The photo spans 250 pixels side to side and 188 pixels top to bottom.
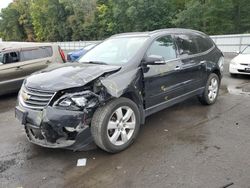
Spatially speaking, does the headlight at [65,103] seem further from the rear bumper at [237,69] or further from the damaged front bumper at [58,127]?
the rear bumper at [237,69]

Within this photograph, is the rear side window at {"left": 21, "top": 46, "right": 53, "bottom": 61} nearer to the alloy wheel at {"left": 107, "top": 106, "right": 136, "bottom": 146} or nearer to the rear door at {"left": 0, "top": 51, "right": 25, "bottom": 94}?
the rear door at {"left": 0, "top": 51, "right": 25, "bottom": 94}

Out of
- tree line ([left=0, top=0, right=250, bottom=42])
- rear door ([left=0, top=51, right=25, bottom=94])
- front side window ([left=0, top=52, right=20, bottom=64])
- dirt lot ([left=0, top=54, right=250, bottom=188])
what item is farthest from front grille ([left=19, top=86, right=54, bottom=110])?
tree line ([left=0, top=0, right=250, bottom=42])

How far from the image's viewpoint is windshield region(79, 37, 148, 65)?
467 centimetres

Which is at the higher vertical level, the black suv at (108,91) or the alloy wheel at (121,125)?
the black suv at (108,91)

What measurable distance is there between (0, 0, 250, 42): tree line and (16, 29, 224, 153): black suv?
2877 centimetres

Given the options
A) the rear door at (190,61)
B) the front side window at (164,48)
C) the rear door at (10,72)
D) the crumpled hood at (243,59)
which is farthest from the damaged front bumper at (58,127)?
the crumpled hood at (243,59)

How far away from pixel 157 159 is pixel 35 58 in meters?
5.92

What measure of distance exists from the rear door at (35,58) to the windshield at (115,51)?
3497 mm

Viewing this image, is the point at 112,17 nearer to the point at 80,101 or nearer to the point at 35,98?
the point at 35,98

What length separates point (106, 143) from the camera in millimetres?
3918

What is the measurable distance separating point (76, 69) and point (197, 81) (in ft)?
8.80

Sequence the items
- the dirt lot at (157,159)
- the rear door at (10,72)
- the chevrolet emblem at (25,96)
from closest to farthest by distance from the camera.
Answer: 1. the dirt lot at (157,159)
2. the chevrolet emblem at (25,96)
3. the rear door at (10,72)

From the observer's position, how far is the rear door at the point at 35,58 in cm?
827

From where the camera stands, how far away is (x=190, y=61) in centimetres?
550
